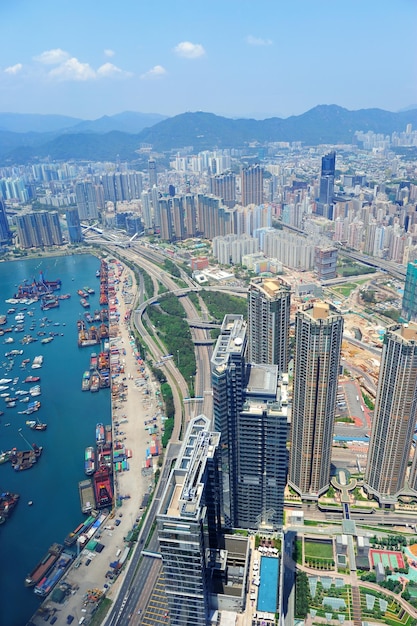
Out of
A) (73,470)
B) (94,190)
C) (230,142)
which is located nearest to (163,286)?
(73,470)

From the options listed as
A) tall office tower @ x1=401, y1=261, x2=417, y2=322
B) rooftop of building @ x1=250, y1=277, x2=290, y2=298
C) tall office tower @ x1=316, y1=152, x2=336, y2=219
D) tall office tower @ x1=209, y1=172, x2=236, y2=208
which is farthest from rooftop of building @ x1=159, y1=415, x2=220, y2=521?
tall office tower @ x1=209, y1=172, x2=236, y2=208

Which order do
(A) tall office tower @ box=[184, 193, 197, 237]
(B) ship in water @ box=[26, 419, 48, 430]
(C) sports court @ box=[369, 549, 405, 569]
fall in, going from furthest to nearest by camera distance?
(A) tall office tower @ box=[184, 193, 197, 237] → (B) ship in water @ box=[26, 419, 48, 430] → (C) sports court @ box=[369, 549, 405, 569]

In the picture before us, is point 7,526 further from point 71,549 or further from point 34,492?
point 71,549

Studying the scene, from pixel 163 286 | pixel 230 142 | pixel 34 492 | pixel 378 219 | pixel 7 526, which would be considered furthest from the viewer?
pixel 230 142

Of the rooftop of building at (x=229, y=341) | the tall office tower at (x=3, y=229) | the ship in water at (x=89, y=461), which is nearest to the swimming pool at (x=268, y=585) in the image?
the rooftop of building at (x=229, y=341)

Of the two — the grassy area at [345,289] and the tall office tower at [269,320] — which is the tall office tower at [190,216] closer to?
the grassy area at [345,289]

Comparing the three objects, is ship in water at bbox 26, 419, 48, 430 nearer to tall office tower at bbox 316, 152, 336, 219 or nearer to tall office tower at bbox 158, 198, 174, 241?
tall office tower at bbox 158, 198, 174, 241
